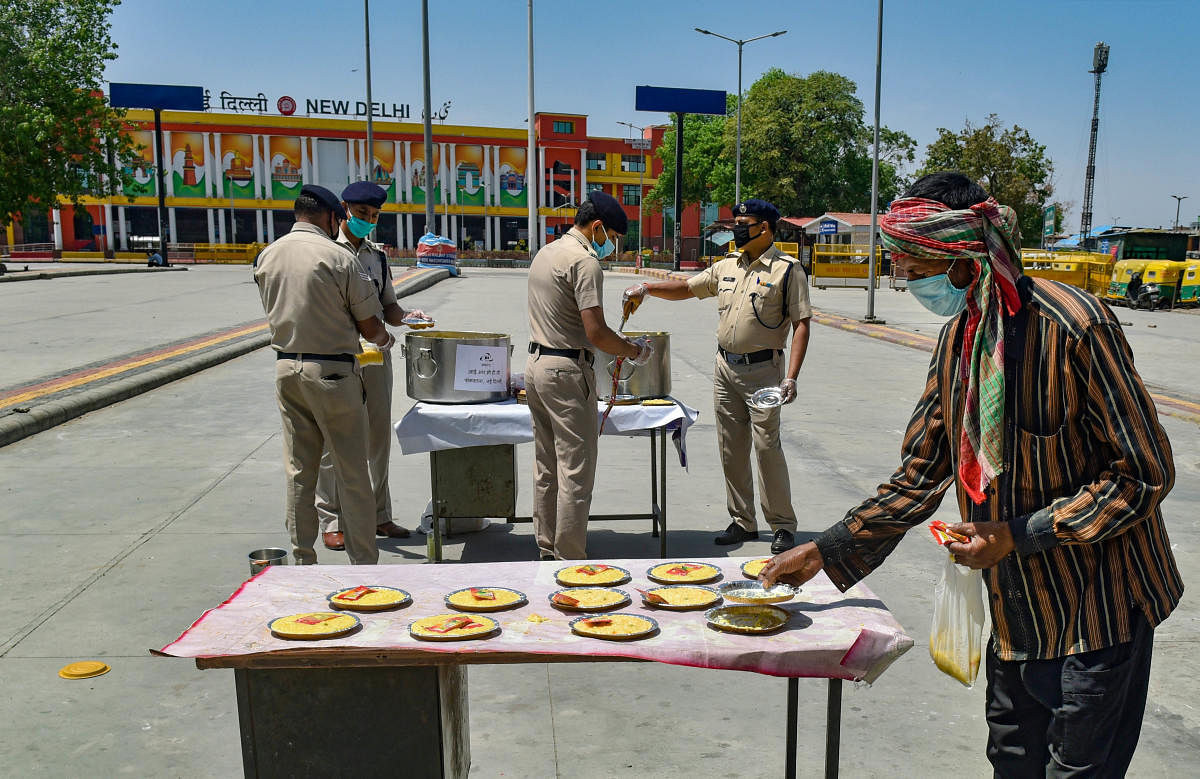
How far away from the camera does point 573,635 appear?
2500 mm

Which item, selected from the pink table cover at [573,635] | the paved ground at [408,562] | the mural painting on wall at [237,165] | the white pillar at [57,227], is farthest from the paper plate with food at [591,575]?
the white pillar at [57,227]

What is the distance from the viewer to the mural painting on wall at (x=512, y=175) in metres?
78.8

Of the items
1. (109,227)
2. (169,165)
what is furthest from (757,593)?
(109,227)

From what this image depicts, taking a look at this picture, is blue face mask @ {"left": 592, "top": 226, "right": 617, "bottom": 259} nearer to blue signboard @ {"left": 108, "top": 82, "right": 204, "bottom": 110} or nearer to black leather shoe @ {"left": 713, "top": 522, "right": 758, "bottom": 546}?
black leather shoe @ {"left": 713, "top": 522, "right": 758, "bottom": 546}

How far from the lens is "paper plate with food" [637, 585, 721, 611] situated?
270 cm

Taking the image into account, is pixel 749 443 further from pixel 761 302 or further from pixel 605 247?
pixel 605 247

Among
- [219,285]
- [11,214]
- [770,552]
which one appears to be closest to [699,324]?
[770,552]

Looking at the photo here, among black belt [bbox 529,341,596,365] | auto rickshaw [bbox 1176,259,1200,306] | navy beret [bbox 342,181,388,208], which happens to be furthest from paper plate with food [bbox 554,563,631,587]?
auto rickshaw [bbox 1176,259,1200,306]

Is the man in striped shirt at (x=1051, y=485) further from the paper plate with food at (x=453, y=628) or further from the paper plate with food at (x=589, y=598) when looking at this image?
the paper plate with food at (x=453, y=628)

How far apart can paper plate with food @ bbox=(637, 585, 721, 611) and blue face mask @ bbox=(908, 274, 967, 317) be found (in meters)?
1.04

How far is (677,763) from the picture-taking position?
10.9 ft

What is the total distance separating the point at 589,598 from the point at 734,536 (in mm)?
3284

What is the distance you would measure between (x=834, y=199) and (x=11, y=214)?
145ft

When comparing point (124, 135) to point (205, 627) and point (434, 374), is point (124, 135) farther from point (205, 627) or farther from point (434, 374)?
point (205, 627)
